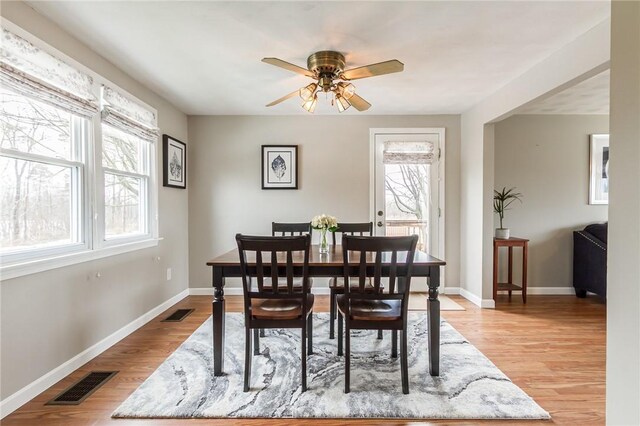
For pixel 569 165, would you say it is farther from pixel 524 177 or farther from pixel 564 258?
pixel 564 258

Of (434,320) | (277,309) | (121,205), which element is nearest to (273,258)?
(277,309)

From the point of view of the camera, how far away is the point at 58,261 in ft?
6.79

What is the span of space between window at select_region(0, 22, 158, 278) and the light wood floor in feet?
2.60

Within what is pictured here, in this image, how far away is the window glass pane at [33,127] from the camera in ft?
5.96

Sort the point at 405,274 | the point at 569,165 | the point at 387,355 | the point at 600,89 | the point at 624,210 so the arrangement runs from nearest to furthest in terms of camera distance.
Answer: the point at 624,210 < the point at 405,274 < the point at 387,355 < the point at 600,89 < the point at 569,165

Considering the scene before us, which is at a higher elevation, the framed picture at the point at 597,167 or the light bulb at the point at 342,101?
the light bulb at the point at 342,101

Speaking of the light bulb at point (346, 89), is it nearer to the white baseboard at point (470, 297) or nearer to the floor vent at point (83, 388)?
the floor vent at point (83, 388)

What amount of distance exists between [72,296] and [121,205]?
92 centimetres

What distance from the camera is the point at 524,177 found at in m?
4.15

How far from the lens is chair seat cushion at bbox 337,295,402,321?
1.96 meters

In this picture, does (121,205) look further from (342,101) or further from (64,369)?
(342,101)

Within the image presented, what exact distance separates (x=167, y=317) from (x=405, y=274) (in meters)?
2.55

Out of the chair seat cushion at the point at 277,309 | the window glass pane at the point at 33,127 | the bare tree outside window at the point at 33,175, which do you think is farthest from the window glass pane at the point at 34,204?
the chair seat cushion at the point at 277,309

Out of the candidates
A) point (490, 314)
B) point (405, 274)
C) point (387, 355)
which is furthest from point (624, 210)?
point (490, 314)
